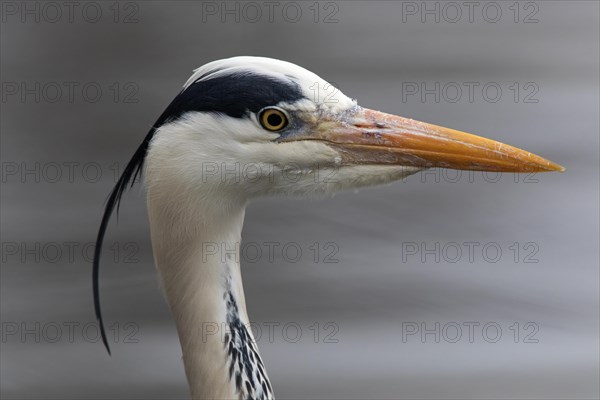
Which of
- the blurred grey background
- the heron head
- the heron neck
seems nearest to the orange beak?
the heron head

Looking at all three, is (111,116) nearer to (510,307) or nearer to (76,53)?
(76,53)

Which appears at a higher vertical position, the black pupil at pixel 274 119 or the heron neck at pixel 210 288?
the black pupil at pixel 274 119

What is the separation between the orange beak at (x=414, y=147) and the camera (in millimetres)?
1516

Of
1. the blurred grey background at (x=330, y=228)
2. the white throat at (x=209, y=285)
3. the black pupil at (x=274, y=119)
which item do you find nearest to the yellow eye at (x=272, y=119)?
the black pupil at (x=274, y=119)

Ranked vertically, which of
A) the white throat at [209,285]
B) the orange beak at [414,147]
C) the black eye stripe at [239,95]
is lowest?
the white throat at [209,285]

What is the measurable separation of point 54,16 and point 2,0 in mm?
231

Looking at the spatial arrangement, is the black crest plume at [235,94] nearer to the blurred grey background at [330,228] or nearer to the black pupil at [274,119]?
the black pupil at [274,119]

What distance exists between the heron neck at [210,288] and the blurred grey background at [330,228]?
143 cm

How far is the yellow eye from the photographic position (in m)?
1.48

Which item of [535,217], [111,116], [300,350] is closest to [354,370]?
[300,350]

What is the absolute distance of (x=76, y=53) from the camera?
13.2 feet

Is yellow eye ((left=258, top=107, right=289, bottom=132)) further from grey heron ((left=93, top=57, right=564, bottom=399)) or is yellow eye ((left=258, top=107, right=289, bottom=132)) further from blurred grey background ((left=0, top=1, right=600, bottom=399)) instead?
blurred grey background ((left=0, top=1, right=600, bottom=399))

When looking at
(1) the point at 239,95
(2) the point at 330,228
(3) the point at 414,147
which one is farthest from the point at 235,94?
(2) the point at 330,228

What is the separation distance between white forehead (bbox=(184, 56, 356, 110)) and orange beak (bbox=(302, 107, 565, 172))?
44mm
